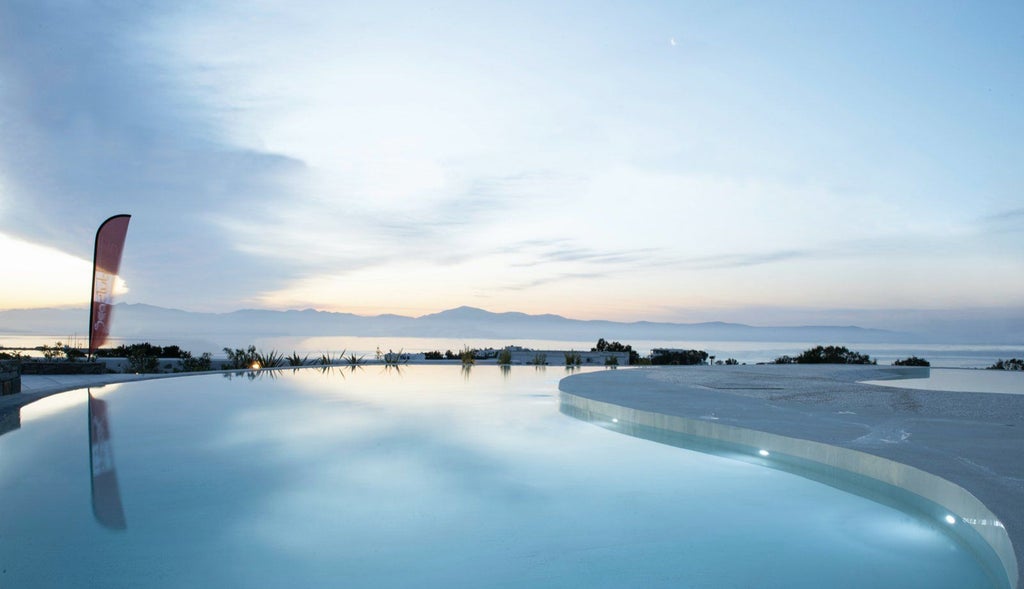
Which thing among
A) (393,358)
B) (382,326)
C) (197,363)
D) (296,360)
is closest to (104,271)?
(197,363)

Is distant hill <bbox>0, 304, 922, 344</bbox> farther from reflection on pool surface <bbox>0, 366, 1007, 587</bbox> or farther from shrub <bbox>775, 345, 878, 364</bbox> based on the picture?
reflection on pool surface <bbox>0, 366, 1007, 587</bbox>

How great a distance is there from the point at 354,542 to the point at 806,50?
975 centimetres

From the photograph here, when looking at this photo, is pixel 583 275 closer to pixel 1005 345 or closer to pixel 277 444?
pixel 277 444

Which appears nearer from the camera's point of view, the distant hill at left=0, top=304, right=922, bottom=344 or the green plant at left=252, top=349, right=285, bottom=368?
the green plant at left=252, top=349, right=285, bottom=368

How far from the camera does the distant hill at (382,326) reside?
97.1 feet

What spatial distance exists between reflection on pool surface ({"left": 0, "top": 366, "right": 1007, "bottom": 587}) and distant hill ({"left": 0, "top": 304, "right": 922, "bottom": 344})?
72.1ft

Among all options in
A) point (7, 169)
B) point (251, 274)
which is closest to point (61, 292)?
point (251, 274)

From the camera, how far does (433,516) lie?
3432 mm

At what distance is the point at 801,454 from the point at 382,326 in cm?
2989

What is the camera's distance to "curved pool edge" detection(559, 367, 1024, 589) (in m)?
2.67

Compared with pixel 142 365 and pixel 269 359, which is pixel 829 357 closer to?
pixel 269 359

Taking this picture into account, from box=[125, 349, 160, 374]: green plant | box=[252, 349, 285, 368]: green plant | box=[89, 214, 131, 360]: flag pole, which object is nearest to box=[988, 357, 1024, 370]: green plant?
box=[252, 349, 285, 368]: green plant

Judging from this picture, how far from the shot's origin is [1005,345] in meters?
35.9

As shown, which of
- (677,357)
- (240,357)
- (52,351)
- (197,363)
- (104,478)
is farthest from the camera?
(677,357)
